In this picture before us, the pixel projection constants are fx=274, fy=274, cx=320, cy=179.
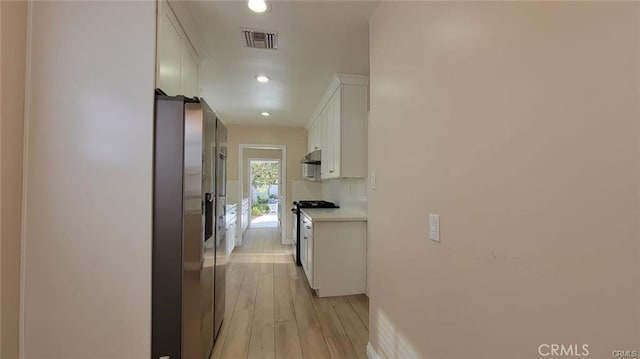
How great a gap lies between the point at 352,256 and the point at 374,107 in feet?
6.08

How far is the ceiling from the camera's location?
2021 mm

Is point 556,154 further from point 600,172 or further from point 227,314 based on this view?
point 227,314

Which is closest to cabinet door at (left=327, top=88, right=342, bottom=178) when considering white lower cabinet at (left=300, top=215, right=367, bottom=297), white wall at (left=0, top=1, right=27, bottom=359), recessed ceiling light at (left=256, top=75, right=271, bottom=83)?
white lower cabinet at (left=300, top=215, right=367, bottom=297)

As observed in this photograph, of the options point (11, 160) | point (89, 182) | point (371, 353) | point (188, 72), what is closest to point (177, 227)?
point (89, 182)

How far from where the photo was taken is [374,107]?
2086 mm

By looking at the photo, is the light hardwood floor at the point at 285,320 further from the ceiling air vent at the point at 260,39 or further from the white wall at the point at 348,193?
the ceiling air vent at the point at 260,39

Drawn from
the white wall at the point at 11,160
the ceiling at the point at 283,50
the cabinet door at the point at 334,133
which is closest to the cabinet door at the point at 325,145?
the cabinet door at the point at 334,133

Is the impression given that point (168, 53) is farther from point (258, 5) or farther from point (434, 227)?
point (434, 227)

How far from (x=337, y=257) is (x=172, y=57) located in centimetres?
250

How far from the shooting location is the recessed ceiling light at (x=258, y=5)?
74.9 inches

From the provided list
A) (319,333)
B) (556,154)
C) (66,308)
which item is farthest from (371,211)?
(66,308)

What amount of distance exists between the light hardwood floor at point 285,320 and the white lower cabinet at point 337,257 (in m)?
0.13

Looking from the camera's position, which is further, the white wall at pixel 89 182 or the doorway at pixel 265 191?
the doorway at pixel 265 191

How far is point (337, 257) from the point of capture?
3.19 m
